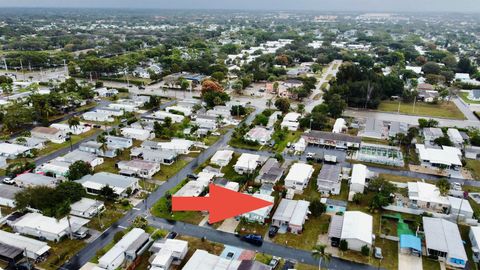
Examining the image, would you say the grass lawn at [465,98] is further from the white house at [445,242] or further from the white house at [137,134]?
the white house at [137,134]

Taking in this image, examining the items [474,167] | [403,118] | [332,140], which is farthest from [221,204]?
[403,118]

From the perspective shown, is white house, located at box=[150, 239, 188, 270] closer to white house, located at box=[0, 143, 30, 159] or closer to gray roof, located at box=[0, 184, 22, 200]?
gray roof, located at box=[0, 184, 22, 200]

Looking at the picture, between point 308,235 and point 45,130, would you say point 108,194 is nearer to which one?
point 308,235

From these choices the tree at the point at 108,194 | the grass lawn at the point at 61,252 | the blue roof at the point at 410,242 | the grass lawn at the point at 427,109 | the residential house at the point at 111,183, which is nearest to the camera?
the grass lawn at the point at 61,252

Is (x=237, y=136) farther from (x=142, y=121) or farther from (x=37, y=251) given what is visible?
(x=37, y=251)

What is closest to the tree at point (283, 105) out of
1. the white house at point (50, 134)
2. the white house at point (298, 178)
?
the white house at point (298, 178)

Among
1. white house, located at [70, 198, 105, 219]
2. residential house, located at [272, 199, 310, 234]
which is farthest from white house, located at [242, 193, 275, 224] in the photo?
white house, located at [70, 198, 105, 219]
